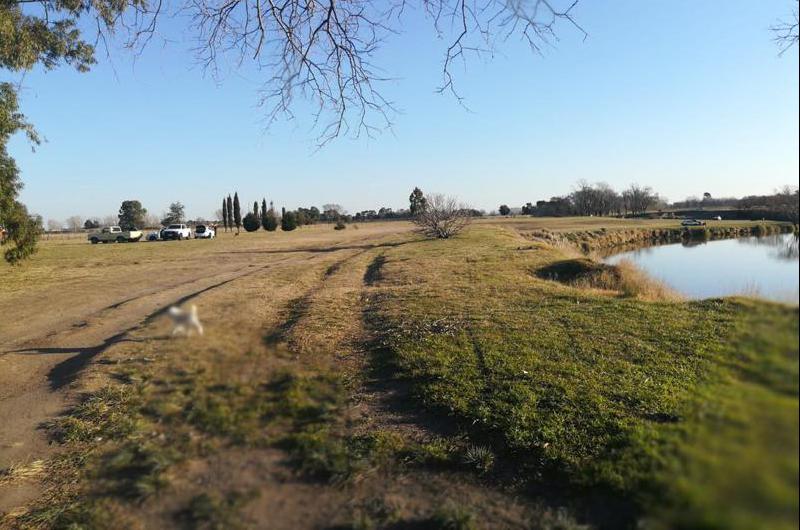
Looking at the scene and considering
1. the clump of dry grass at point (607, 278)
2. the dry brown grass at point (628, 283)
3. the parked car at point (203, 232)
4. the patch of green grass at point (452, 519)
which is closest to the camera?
the patch of green grass at point (452, 519)

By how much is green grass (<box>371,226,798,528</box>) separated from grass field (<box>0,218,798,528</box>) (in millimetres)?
10

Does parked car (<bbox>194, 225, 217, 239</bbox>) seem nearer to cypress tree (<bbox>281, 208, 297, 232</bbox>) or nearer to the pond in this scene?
cypress tree (<bbox>281, 208, 297, 232</bbox>)

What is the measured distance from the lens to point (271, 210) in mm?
85438

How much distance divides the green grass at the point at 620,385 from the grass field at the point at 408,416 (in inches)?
0.4

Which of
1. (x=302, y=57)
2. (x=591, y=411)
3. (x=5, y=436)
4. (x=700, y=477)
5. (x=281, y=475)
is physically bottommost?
(x=5, y=436)

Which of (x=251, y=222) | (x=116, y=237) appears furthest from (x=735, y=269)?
(x=251, y=222)

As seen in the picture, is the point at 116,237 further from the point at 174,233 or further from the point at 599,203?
the point at 599,203

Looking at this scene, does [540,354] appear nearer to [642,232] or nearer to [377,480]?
[377,480]

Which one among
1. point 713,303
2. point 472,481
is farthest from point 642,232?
point 472,481

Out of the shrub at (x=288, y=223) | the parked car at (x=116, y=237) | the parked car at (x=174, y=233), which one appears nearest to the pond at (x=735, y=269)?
the parked car at (x=174, y=233)

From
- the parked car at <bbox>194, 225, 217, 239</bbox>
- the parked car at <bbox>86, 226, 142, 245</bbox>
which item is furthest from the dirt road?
the parked car at <bbox>194, 225, 217, 239</bbox>

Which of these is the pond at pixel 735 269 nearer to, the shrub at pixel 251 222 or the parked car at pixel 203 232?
the parked car at pixel 203 232

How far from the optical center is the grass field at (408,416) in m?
1.50

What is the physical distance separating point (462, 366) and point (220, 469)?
5.37 m
